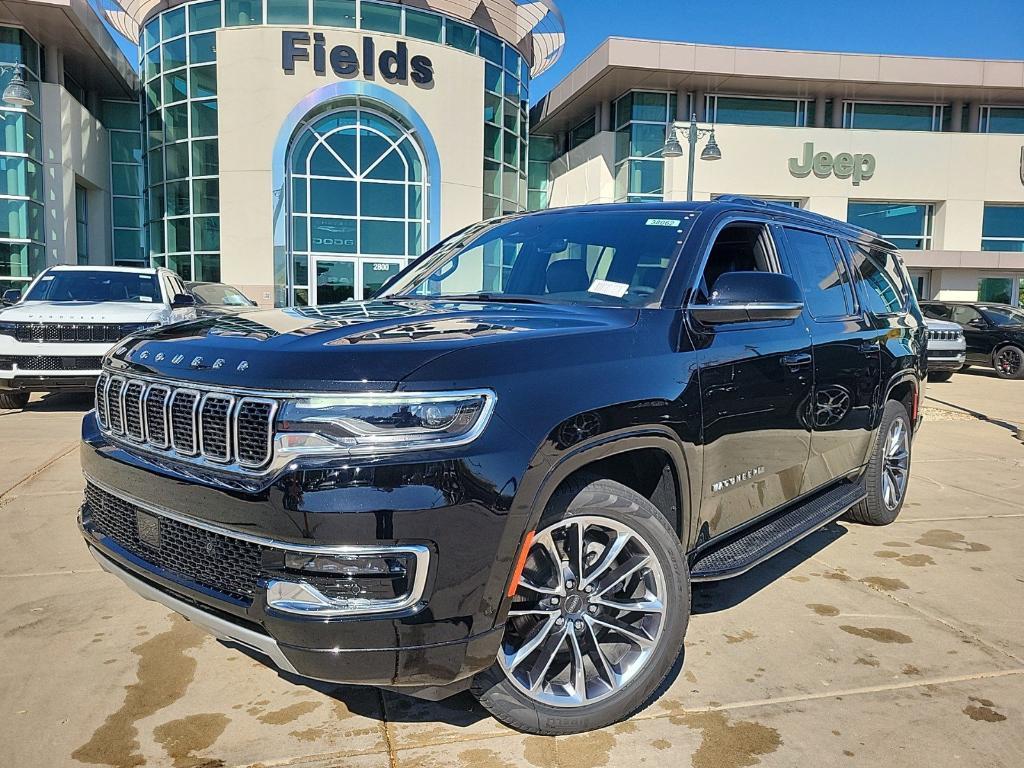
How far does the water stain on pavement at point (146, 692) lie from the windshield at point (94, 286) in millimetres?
7612

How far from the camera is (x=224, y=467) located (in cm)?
227

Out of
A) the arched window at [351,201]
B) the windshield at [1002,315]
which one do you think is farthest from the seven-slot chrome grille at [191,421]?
the arched window at [351,201]

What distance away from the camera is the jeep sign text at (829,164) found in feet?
89.8

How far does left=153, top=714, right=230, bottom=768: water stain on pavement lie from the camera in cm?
249

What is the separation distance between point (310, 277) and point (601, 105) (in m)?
13.4

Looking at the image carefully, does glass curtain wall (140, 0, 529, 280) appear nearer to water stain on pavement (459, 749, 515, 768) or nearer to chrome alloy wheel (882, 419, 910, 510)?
chrome alloy wheel (882, 419, 910, 510)

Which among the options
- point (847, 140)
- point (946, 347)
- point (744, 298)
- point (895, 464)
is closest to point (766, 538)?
point (744, 298)

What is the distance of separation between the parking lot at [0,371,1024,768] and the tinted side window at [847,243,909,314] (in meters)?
1.54

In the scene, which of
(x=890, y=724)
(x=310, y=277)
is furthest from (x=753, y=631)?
(x=310, y=277)

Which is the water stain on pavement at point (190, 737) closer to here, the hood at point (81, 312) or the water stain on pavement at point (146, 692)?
the water stain on pavement at point (146, 692)

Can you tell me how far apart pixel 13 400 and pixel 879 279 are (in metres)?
9.72

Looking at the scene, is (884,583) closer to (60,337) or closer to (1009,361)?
(60,337)

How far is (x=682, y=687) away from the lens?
299 cm

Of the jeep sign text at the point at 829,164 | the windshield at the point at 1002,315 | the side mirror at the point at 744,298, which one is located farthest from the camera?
the jeep sign text at the point at 829,164
